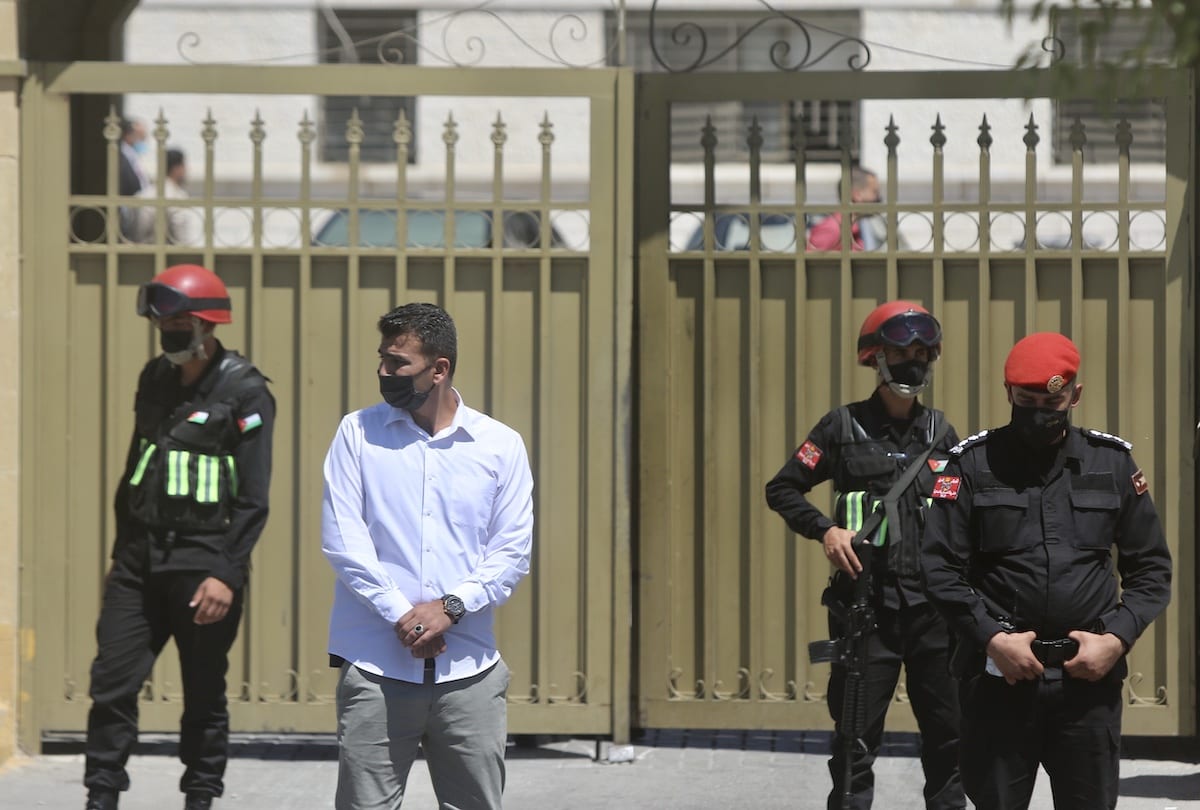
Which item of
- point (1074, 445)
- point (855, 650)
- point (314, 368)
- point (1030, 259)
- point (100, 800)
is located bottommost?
point (100, 800)

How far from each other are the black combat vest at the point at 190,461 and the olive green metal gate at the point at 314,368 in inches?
47.5

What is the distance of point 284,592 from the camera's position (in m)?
7.68

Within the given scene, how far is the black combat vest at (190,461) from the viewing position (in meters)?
6.32

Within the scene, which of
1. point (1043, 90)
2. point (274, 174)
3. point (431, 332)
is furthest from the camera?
point (274, 174)

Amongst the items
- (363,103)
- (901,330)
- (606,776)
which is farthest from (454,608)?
(363,103)

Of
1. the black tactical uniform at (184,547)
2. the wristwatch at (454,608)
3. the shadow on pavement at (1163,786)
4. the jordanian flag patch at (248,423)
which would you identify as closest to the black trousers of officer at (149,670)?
the black tactical uniform at (184,547)

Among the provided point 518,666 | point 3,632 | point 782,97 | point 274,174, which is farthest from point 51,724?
point 274,174

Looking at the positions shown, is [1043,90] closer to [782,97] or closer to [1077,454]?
[782,97]

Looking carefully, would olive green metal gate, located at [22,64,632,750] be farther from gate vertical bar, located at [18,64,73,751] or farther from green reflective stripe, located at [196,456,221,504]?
green reflective stripe, located at [196,456,221,504]

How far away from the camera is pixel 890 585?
6.09m

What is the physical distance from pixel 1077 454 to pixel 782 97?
2831 mm

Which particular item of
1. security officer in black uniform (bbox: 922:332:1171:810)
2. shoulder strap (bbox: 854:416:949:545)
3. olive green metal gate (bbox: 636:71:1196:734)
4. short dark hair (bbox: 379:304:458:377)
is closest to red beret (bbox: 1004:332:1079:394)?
security officer in black uniform (bbox: 922:332:1171:810)

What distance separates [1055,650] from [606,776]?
2792 mm

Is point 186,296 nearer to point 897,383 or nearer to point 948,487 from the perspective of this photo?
point 897,383
